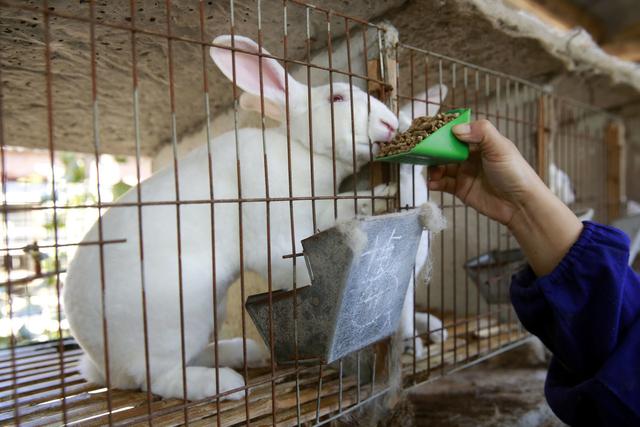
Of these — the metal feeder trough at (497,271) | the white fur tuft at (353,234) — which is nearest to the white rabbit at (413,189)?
the metal feeder trough at (497,271)

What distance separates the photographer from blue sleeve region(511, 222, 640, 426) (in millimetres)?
1009

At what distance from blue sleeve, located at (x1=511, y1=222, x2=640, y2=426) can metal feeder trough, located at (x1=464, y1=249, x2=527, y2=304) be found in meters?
0.98

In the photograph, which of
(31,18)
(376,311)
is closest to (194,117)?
(31,18)

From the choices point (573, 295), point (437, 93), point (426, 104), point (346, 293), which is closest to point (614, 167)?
point (437, 93)

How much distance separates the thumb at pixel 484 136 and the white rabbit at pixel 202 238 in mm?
293

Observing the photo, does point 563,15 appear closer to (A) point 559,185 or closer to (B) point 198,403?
(A) point 559,185

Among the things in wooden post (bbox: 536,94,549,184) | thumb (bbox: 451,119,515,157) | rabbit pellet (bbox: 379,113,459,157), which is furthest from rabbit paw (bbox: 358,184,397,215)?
wooden post (bbox: 536,94,549,184)

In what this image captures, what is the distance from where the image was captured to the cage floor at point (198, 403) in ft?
3.92

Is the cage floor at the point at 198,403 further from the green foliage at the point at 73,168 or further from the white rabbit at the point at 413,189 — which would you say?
the green foliage at the point at 73,168

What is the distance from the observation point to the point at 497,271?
2.18 metres

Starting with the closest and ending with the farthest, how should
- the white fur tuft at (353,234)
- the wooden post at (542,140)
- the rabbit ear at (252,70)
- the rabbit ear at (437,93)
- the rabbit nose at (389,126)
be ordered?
the white fur tuft at (353,234) < the rabbit ear at (252,70) < the rabbit nose at (389,126) < the rabbit ear at (437,93) < the wooden post at (542,140)

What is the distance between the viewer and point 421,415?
191 centimetres

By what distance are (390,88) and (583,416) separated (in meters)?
1.03

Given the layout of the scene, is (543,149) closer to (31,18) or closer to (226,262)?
(226,262)
